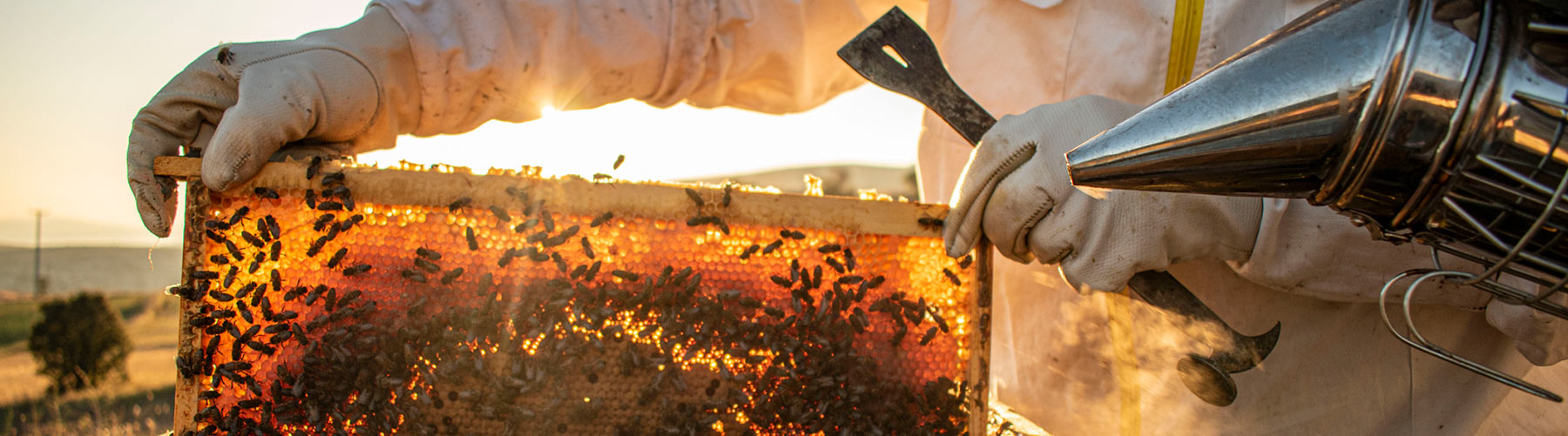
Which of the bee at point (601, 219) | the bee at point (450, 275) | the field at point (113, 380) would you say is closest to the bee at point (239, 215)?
the bee at point (450, 275)

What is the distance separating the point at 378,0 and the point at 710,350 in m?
1.98

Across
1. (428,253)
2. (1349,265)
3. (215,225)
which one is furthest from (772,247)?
(1349,265)

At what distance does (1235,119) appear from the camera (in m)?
1.32

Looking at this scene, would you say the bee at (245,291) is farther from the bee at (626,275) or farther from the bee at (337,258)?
the bee at (626,275)

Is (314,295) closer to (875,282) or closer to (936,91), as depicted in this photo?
(875,282)

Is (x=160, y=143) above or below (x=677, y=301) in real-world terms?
above

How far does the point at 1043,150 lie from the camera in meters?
2.44

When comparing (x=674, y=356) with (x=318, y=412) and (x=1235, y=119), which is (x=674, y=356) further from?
(x=1235, y=119)

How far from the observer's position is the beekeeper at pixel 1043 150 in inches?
96.9

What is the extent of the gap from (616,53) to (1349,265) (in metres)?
2.95

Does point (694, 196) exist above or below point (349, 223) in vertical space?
above

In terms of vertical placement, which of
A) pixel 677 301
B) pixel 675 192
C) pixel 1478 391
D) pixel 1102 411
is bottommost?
pixel 1102 411

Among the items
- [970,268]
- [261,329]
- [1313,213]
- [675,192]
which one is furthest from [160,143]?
[1313,213]

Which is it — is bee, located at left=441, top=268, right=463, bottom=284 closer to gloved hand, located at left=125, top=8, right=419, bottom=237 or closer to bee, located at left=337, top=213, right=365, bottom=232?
bee, located at left=337, top=213, right=365, bottom=232
